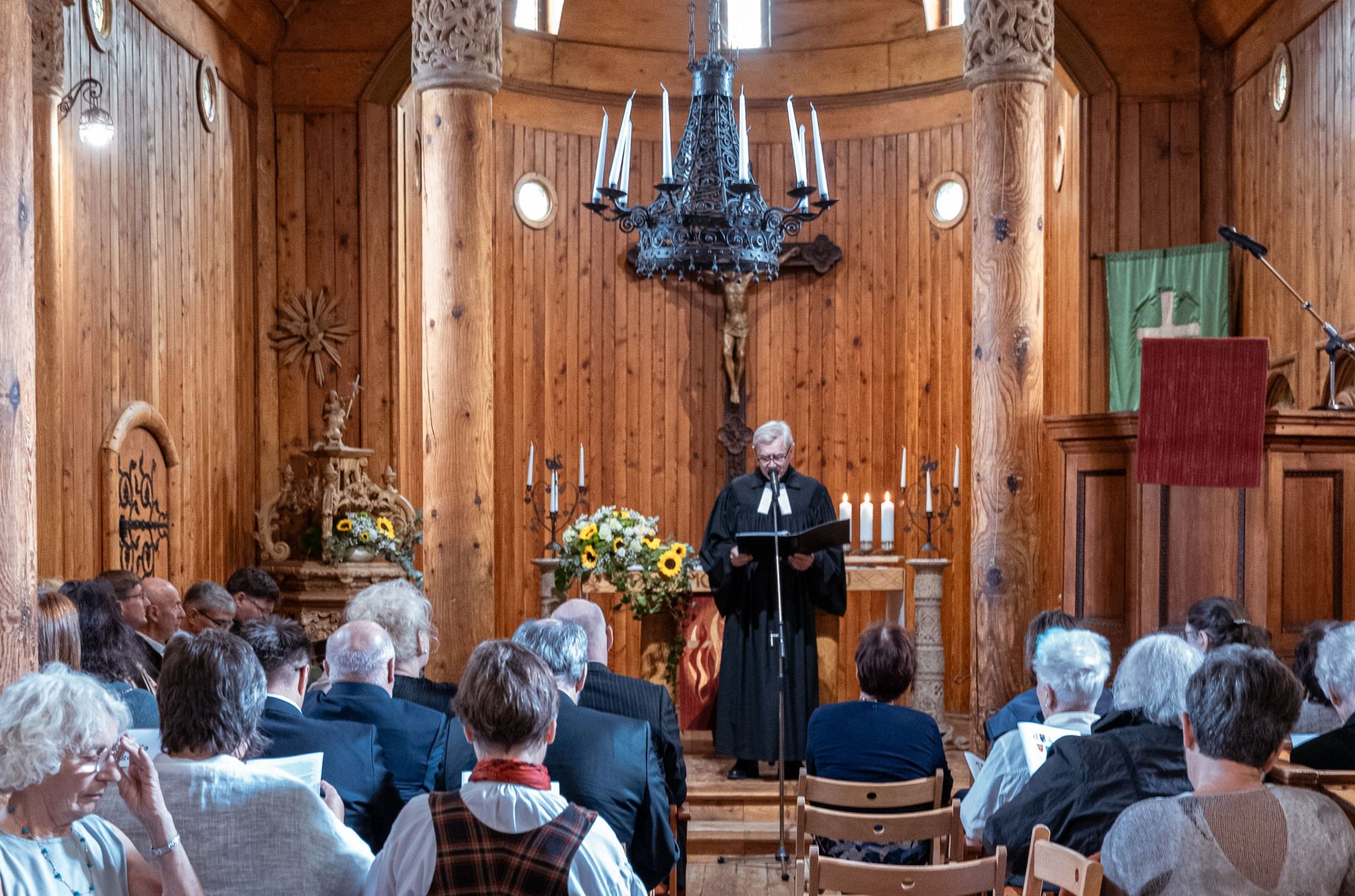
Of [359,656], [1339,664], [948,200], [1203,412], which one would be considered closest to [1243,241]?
[1203,412]

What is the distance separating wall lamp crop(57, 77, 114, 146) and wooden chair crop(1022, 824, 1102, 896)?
196 inches

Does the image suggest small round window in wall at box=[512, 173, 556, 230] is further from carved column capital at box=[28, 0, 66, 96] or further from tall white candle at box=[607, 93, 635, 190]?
carved column capital at box=[28, 0, 66, 96]

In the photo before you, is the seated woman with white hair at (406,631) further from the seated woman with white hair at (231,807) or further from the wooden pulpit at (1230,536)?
the wooden pulpit at (1230,536)

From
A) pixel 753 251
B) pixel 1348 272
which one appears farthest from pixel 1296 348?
pixel 753 251

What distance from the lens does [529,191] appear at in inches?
364

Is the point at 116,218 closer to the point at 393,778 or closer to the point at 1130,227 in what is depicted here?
the point at 393,778

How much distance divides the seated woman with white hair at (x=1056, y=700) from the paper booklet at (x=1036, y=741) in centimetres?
2

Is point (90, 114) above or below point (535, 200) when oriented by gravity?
below

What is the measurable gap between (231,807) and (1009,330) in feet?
13.3

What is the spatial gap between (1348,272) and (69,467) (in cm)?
593

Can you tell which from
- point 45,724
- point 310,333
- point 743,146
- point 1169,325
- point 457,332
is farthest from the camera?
point 310,333

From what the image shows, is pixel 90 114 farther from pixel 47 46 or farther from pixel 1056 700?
pixel 1056 700

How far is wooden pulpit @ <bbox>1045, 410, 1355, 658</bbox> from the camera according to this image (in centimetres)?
496

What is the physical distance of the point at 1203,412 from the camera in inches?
193
